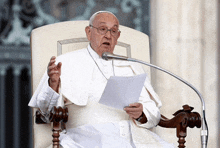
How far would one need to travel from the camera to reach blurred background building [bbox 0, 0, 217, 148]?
12.8 feet

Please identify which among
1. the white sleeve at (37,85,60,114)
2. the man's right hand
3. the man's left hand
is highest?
the man's right hand

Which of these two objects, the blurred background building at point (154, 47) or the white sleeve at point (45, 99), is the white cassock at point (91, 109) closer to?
the white sleeve at point (45, 99)

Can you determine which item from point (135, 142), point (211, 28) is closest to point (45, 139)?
point (135, 142)

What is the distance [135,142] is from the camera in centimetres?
284

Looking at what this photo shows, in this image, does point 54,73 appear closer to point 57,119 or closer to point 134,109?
point 57,119

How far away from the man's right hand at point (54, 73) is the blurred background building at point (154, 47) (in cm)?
125

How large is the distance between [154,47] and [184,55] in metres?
0.31

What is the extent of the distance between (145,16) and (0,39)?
1.45 metres

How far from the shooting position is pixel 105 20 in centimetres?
318

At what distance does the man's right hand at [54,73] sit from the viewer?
101 inches

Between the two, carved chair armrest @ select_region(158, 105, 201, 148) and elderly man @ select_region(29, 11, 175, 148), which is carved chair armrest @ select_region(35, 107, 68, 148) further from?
→ carved chair armrest @ select_region(158, 105, 201, 148)

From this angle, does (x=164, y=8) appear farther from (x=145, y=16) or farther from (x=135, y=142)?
(x=135, y=142)

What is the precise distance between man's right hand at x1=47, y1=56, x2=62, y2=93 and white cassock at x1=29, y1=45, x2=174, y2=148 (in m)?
0.04

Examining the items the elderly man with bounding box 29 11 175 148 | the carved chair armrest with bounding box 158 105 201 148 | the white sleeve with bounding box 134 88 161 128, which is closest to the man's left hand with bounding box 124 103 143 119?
the elderly man with bounding box 29 11 175 148
